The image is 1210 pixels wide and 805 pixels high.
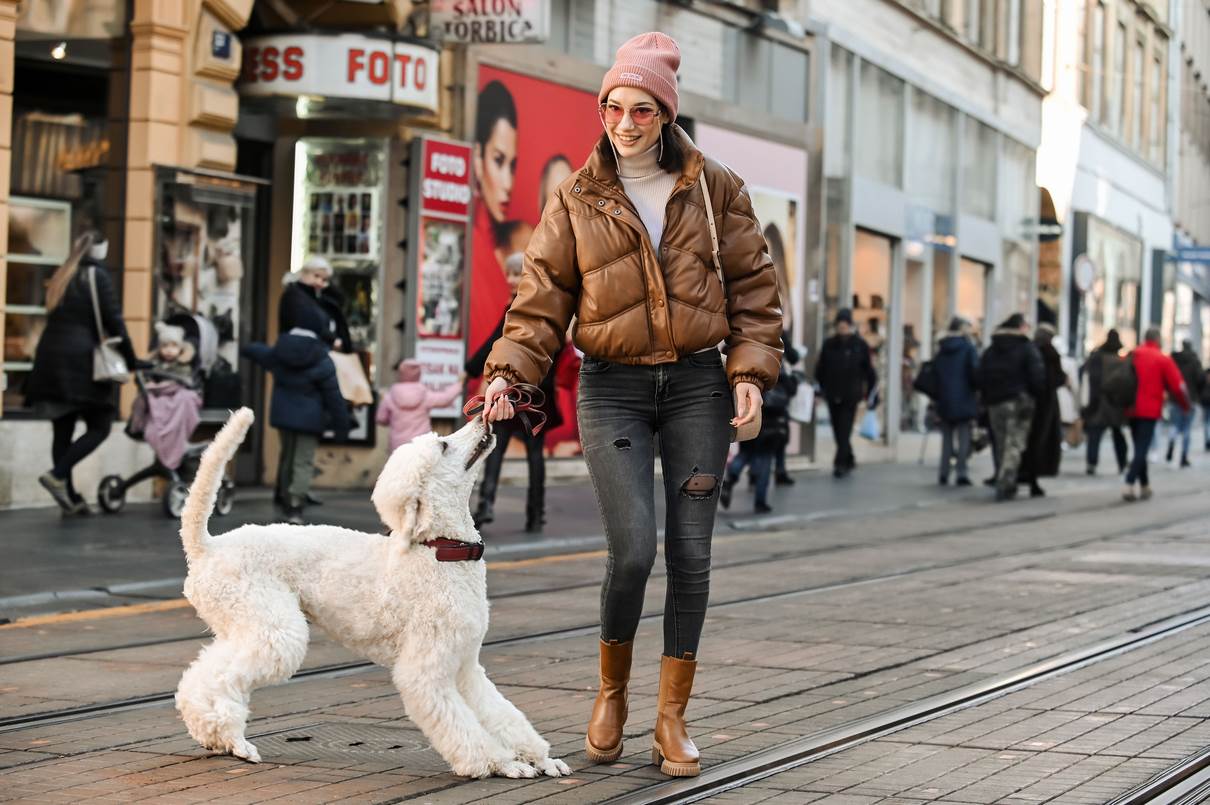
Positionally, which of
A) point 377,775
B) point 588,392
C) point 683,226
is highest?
point 683,226

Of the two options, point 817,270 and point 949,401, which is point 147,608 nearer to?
point 949,401

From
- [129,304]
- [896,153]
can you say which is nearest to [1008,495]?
[129,304]

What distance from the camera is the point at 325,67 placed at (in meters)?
17.1

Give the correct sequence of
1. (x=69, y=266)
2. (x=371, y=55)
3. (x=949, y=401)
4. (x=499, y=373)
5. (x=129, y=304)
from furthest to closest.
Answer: (x=949, y=401) < (x=371, y=55) < (x=129, y=304) < (x=69, y=266) < (x=499, y=373)

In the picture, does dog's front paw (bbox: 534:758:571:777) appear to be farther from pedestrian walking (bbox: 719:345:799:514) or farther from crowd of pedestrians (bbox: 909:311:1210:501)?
crowd of pedestrians (bbox: 909:311:1210:501)

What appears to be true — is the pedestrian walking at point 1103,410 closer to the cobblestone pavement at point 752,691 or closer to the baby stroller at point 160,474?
the cobblestone pavement at point 752,691

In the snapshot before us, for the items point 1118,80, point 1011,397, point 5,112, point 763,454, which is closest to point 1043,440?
point 1011,397

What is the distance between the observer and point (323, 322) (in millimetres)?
14398

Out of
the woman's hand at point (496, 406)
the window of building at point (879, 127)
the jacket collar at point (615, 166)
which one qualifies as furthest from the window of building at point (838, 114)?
the woman's hand at point (496, 406)

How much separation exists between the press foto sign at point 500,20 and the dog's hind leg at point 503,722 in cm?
1253

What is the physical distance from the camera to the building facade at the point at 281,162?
620 inches

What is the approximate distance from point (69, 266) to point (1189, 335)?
177 feet

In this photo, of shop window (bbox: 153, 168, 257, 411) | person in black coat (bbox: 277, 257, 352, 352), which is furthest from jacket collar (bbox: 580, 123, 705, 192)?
shop window (bbox: 153, 168, 257, 411)

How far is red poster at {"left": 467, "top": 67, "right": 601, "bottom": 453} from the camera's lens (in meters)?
19.8
